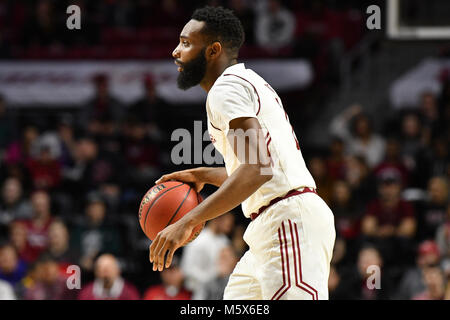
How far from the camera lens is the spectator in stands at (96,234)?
28.3 feet

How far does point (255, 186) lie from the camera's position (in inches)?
133

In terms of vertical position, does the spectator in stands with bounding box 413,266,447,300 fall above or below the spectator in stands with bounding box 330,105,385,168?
below

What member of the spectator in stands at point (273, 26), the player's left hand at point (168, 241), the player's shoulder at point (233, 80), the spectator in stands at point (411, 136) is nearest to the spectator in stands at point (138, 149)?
the spectator in stands at point (273, 26)

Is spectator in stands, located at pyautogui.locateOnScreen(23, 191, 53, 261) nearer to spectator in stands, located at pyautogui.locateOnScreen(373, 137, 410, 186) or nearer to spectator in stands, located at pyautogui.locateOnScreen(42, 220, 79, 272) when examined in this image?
spectator in stands, located at pyautogui.locateOnScreen(42, 220, 79, 272)

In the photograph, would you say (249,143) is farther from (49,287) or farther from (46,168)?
(46,168)

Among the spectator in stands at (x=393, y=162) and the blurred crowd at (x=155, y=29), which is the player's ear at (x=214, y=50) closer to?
the spectator in stands at (x=393, y=162)

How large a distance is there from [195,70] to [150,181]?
5815mm

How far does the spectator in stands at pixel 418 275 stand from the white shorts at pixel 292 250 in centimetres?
437

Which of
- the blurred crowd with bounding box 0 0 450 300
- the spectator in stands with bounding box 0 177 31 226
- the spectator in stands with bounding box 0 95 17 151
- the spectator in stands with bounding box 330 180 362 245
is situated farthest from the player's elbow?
the spectator in stands with bounding box 0 95 17 151

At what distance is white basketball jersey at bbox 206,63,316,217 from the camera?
3.50 m

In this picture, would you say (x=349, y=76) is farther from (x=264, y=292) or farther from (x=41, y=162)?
(x=264, y=292)

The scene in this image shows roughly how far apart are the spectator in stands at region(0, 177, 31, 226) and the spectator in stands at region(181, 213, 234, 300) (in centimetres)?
211

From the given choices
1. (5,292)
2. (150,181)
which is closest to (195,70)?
(5,292)

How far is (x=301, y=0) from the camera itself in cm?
1272
